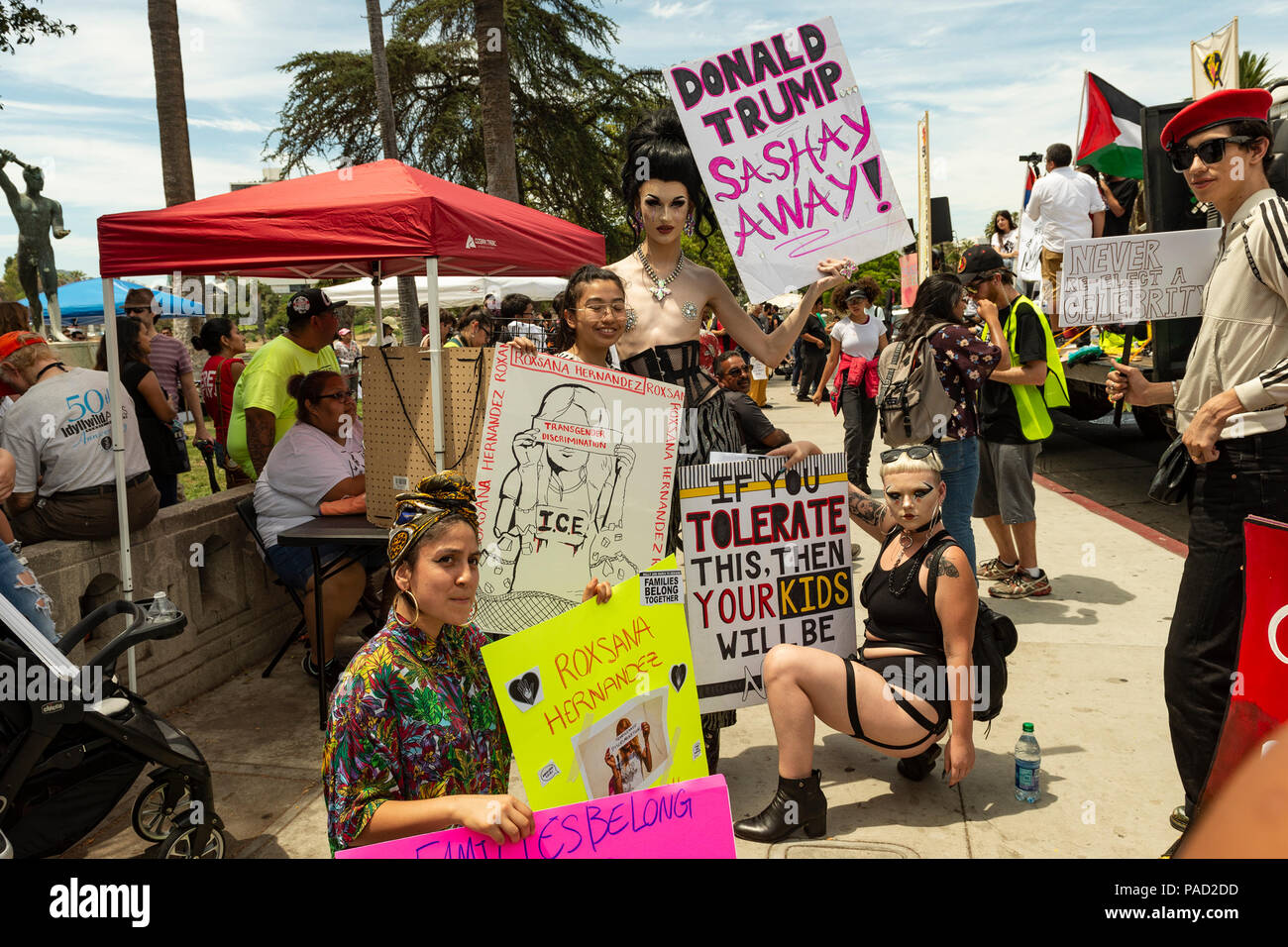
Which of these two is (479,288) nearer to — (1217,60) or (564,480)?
(1217,60)

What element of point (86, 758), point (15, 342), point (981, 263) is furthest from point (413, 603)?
point (981, 263)

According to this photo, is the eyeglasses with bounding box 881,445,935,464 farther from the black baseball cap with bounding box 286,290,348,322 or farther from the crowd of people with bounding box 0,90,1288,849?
the black baseball cap with bounding box 286,290,348,322

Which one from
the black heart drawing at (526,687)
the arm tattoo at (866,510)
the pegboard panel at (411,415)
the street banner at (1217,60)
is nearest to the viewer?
the black heart drawing at (526,687)

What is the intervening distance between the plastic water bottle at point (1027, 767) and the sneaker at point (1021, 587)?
107 inches

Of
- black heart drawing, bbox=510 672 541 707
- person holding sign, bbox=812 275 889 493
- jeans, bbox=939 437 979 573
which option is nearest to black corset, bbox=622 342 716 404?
black heart drawing, bbox=510 672 541 707

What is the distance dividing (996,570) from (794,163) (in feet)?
13.3

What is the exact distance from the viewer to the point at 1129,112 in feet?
33.3

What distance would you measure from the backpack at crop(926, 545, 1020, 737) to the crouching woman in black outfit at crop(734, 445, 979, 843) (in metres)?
0.03

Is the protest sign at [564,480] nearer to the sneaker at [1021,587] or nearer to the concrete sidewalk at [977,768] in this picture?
the concrete sidewalk at [977,768]

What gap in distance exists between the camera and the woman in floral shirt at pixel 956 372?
523 centimetres

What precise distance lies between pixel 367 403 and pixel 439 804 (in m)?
3.52

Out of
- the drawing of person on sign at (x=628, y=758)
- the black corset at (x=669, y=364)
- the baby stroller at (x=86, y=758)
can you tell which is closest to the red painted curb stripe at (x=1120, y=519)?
the black corset at (x=669, y=364)

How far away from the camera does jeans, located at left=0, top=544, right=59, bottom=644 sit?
3.60 metres

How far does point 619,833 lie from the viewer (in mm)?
1891
